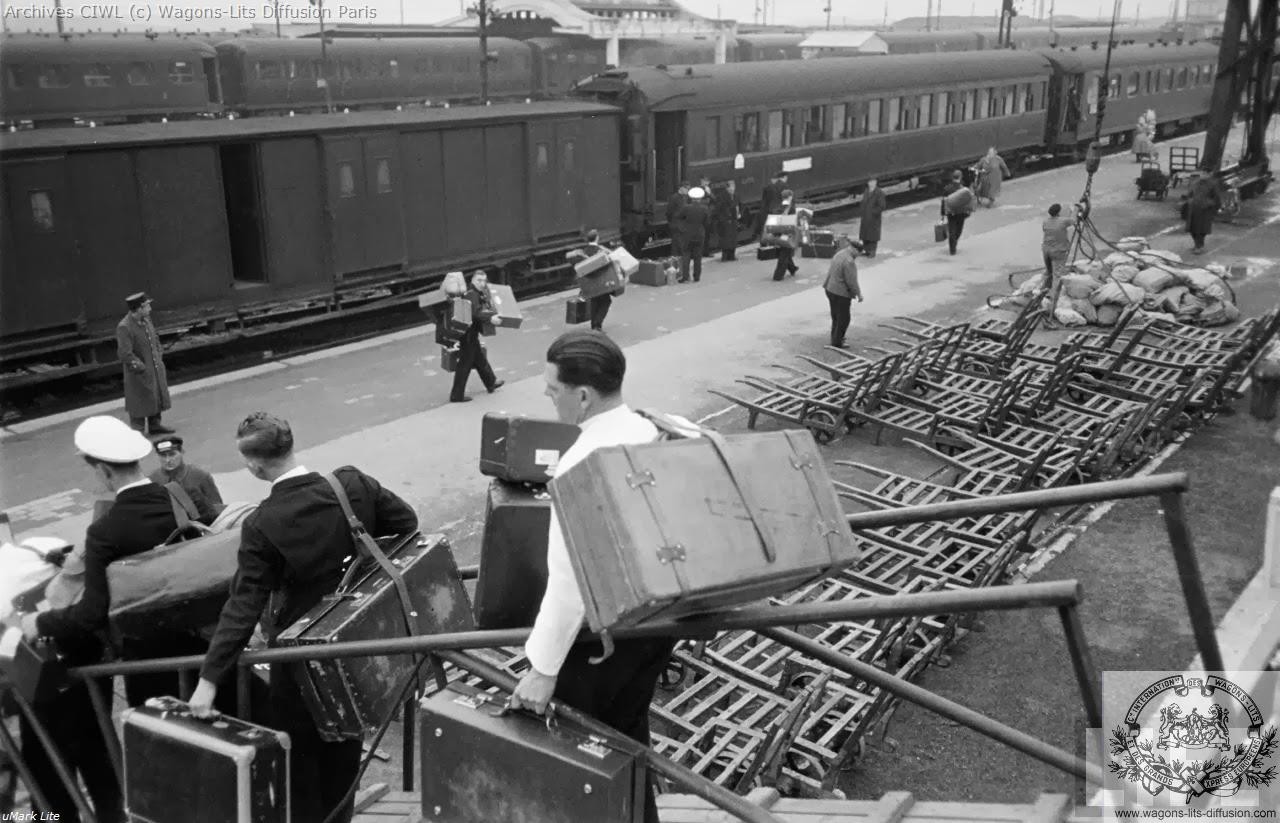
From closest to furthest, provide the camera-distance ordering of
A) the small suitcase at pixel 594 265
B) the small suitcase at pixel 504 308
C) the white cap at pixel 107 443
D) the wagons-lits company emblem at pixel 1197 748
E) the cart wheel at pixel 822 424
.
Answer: the wagons-lits company emblem at pixel 1197 748 < the white cap at pixel 107 443 < the cart wheel at pixel 822 424 < the small suitcase at pixel 504 308 < the small suitcase at pixel 594 265

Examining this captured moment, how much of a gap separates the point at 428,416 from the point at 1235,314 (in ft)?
36.1

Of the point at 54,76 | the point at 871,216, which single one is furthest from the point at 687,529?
the point at 54,76

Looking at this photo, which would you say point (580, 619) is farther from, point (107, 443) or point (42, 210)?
point (42, 210)

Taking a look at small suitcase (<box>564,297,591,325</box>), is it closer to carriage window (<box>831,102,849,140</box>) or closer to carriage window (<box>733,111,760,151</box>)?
carriage window (<box>733,111,760,151</box>)

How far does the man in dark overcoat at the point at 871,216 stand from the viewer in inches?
797

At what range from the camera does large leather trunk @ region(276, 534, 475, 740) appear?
3.72m

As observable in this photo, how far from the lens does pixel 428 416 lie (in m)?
12.3

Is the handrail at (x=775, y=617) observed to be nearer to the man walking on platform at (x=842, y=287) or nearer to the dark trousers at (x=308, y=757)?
the dark trousers at (x=308, y=757)

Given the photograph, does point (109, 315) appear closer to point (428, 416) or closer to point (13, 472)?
point (13, 472)

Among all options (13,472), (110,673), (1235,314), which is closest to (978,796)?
(110,673)

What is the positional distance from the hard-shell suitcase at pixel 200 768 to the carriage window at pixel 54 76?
2586cm

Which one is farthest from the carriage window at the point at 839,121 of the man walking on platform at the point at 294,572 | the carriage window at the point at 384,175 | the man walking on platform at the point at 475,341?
the man walking on platform at the point at 294,572

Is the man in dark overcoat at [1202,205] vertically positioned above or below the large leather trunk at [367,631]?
below

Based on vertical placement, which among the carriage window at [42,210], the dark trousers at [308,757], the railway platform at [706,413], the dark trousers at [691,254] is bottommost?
the railway platform at [706,413]
